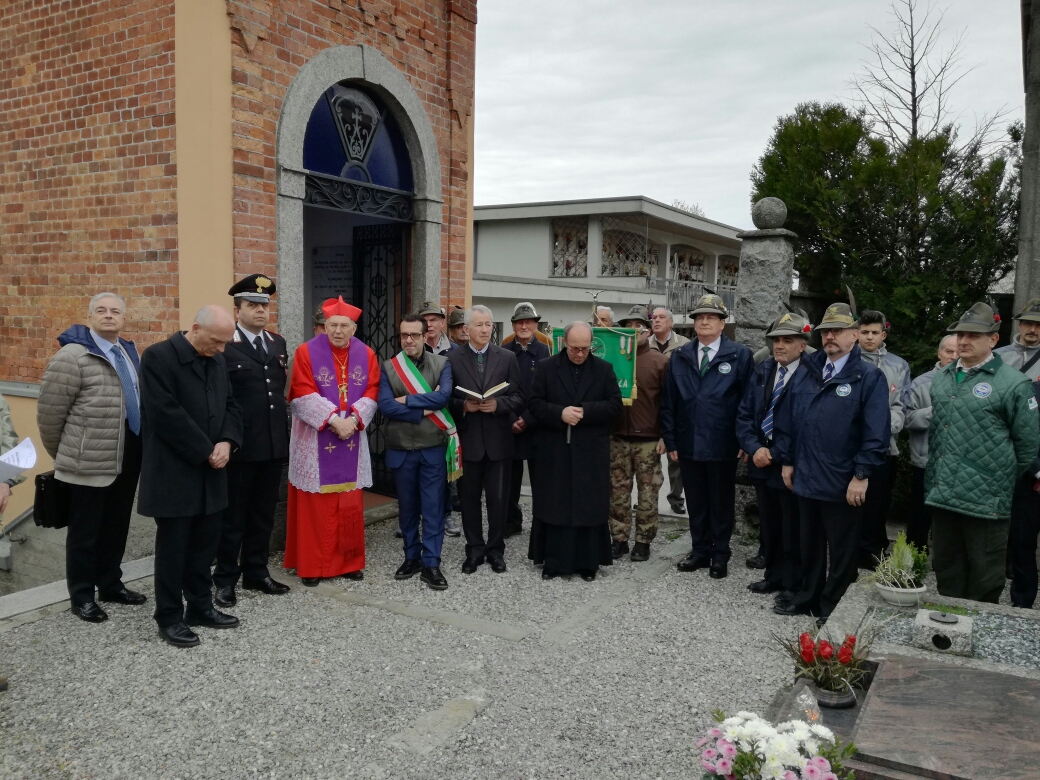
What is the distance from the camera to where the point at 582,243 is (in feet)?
73.4

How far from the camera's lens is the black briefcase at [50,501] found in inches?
198

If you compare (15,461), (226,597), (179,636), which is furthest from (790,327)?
(15,461)

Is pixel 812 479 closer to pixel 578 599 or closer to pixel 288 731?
pixel 578 599

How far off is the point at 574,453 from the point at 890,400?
2501 mm

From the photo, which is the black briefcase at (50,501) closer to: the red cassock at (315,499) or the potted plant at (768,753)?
the red cassock at (315,499)

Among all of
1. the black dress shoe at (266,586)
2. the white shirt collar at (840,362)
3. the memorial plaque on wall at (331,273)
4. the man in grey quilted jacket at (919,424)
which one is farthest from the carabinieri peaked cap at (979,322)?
the memorial plaque on wall at (331,273)

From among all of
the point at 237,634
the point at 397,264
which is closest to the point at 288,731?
the point at 237,634

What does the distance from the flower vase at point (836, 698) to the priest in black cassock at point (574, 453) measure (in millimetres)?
2665

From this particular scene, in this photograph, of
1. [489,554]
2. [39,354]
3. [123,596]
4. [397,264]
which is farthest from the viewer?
[397,264]

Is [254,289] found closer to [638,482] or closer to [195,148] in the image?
[195,148]

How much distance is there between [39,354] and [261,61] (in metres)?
3.23

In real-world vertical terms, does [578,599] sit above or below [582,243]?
below

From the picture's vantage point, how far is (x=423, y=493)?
20.3 ft

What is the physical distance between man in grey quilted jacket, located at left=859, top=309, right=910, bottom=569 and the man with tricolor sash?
10.4 feet
